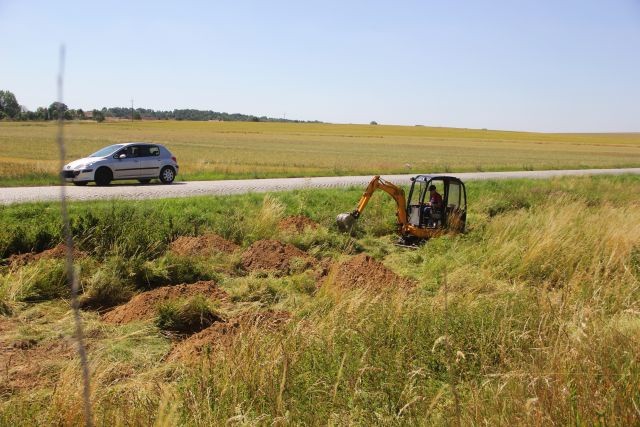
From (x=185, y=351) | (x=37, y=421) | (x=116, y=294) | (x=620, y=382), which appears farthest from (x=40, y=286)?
(x=620, y=382)

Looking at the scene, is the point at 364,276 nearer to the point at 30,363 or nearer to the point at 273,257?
the point at 273,257

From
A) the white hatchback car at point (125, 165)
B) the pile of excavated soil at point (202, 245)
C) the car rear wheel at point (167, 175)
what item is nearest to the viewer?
the pile of excavated soil at point (202, 245)

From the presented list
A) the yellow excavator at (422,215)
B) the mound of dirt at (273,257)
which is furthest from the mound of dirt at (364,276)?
the yellow excavator at (422,215)

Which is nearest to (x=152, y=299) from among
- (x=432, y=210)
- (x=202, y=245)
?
(x=202, y=245)

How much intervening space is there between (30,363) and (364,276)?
226 inches

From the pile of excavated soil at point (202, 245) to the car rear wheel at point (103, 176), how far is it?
10.2m

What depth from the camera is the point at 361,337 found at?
597 centimetres

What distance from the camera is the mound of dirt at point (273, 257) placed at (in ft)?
39.2

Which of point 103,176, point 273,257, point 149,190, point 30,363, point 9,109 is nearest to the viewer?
point 9,109

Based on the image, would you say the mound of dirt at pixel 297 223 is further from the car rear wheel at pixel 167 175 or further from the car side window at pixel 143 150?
the car side window at pixel 143 150

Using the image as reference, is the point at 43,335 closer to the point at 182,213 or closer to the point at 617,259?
the point at 182,213

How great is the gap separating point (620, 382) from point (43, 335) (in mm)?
6747

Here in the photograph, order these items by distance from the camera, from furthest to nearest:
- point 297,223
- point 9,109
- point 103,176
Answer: point 103,176 < point 297,223 < point 9,109

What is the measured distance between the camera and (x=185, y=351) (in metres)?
6.70
